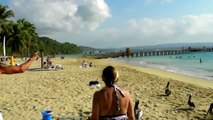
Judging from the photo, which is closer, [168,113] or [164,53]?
[168,113]

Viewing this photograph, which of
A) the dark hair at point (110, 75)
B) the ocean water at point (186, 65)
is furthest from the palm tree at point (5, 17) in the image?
the dark hair at point (110, 75)

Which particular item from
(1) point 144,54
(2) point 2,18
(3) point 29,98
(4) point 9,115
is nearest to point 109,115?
(4) point 9,115

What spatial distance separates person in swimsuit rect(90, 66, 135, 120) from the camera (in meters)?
3.32

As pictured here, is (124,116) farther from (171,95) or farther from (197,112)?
(171,95)

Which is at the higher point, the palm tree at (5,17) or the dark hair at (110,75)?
the palm tree at (5,17)

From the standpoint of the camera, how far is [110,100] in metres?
3.34

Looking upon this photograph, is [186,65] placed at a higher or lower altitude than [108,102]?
lower

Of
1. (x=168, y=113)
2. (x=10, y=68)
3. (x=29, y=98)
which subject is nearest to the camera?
(x=10, y=68)

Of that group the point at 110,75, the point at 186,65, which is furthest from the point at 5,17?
the point at 110,75

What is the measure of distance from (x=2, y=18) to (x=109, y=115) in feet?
141

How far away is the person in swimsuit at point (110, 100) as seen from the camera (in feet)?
10.9

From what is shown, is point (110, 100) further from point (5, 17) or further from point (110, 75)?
point (5, 17)

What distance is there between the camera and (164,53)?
97.7 meters

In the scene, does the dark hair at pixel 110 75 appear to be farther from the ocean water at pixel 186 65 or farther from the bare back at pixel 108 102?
the ocean water at pixel 186 65
